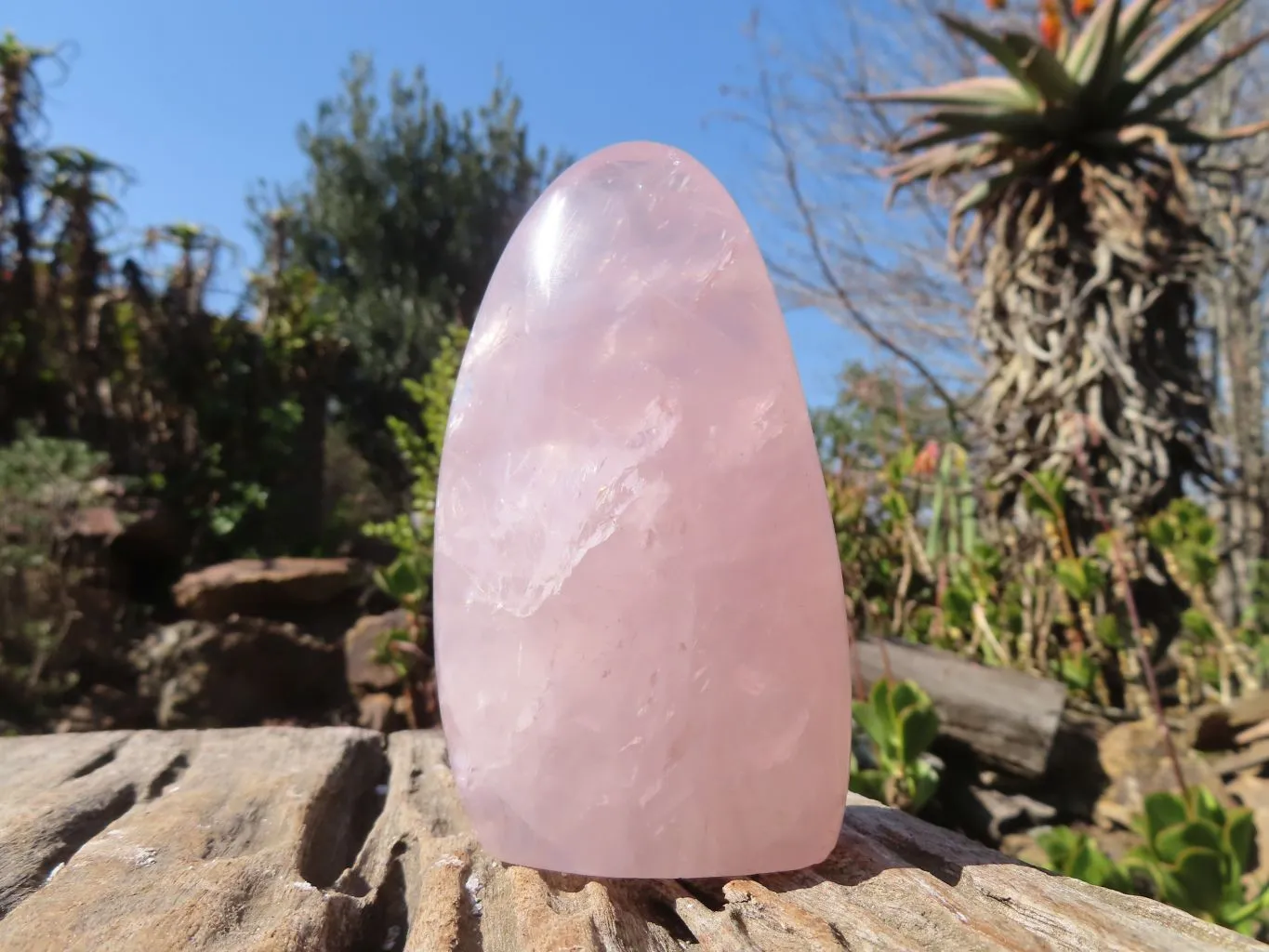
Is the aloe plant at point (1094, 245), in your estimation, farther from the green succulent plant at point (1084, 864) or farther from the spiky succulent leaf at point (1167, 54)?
the green succulent plant at point (1084, 864)

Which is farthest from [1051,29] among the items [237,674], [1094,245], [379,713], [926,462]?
[237,674]

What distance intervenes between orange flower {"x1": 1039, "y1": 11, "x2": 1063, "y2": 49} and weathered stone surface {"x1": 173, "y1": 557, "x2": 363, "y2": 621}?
3.87m

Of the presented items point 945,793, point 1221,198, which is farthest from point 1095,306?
point 1221,198

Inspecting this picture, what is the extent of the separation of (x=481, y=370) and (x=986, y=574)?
202cm

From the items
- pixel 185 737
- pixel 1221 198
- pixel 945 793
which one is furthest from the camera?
pixel 1221 198

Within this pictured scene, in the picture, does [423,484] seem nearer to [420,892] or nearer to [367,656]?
[367,656]

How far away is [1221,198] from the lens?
15.7 feet

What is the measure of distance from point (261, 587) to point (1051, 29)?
13.3ft

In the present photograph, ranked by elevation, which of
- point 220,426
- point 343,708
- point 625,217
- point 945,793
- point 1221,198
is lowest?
point 343,708

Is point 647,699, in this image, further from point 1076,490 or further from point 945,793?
point 1076,490

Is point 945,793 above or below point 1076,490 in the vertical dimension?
below

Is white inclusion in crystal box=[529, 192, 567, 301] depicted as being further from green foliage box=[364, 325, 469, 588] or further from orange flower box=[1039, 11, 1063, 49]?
orange flower box=[1039, 11, 1063, 49]

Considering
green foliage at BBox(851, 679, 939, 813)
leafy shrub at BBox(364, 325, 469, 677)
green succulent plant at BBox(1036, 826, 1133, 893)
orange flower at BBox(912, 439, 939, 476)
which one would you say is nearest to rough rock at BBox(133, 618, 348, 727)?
leafy shrub at BBox(364, 325, 469, 677)

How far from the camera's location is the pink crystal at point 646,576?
68 centimetres
